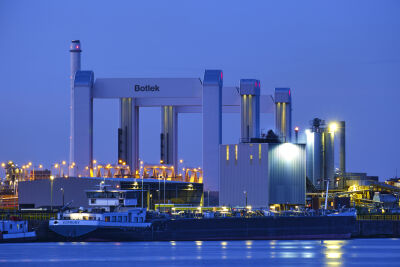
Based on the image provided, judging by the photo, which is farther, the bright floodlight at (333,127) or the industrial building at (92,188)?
the bright floodlight at (333,127)

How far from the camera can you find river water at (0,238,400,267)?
93062 mm

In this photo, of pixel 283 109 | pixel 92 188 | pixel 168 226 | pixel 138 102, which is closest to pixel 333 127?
pixel 283 109

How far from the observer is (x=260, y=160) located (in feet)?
451

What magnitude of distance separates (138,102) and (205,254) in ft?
191

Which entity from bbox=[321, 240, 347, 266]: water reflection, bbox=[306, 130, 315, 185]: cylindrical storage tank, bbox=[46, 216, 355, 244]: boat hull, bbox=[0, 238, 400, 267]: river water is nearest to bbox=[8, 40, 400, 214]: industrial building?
bbox=[306, 130, 315, 185]: cylindrical storage tank

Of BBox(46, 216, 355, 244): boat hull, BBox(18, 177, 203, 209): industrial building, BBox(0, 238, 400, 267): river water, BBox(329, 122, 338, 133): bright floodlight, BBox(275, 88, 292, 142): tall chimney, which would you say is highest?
BBox(275, 88, 292, 142): tall chimney

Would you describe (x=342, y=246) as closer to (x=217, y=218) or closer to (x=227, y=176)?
(x=217, y=218)

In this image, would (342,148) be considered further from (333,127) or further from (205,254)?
(205,254)

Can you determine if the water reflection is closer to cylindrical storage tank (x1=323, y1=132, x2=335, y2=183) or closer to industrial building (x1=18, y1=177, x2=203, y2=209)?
industrial building (x1=18, y1=177, x2=203, y2=209)

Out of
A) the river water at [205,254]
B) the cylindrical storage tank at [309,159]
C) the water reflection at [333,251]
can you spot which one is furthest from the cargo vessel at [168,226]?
the cylindrical storage tank at [309,159]

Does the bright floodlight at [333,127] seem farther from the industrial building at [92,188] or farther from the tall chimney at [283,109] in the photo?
the industrial building at [92,188]

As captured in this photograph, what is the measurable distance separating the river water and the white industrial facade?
82.5 ft

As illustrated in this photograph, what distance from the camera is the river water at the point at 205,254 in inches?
3664

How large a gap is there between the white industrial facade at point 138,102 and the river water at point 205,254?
82.5 ft
